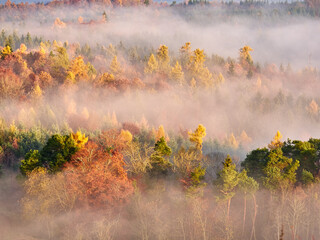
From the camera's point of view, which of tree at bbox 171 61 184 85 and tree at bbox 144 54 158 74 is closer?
tree at bbox 171 61 184 85

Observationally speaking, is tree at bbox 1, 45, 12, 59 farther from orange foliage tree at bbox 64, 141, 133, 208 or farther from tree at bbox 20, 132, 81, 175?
orange foliage tree at bbox 64, 141, 133, 208

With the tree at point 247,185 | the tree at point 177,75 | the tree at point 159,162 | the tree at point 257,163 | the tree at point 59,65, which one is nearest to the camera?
the tree at point 247,185

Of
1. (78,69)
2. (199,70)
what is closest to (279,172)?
(78,69)

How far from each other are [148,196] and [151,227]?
514 cm

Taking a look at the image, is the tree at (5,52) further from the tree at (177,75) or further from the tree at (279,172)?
the tree at (279,172)

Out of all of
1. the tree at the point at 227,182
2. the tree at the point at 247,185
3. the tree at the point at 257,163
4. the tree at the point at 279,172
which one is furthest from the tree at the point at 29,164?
the tree at the point at 279,172

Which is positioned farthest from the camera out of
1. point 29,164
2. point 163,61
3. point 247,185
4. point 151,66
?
point 163,61

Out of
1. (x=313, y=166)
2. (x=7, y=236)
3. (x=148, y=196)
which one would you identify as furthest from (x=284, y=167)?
(x=7, y=236)

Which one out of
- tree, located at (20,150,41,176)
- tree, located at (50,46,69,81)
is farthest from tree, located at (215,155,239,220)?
tree, located at (50,46,69,81)

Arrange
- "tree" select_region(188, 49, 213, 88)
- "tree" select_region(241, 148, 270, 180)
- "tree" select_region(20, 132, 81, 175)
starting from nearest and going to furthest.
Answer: "tree" select_region(20, 132, 81, 175), "tree" select_region(241, 148, 270, 180), "tree" select_region(188, 49, 213, 88)

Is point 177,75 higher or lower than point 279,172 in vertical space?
lower

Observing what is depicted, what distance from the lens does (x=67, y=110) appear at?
119500 mm

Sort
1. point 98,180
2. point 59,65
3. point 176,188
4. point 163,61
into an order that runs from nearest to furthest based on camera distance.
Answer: point 98,180 → point 176,188 → point 59,65 → point 163,61

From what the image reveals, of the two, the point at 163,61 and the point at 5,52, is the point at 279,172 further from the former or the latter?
the point at 163,61
